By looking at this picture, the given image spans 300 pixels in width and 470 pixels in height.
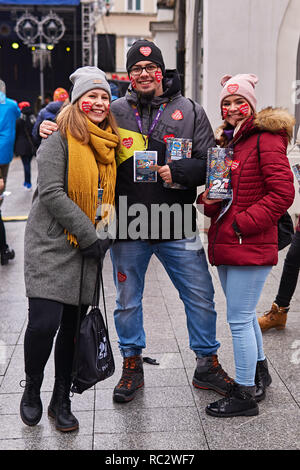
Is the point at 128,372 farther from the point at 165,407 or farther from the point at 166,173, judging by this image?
the point at 166,173

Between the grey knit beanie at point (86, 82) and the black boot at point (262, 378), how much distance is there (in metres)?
1.85

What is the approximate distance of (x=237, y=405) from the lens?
3338mm

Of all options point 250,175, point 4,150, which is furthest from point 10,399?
point 4,150

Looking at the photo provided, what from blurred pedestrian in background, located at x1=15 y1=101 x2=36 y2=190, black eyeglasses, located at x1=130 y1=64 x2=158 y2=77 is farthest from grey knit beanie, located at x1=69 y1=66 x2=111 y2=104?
blurred pedestrian in background, located at x1=15 y1=101 x2=36 y2=190

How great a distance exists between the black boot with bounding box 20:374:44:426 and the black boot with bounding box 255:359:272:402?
4.14 feet

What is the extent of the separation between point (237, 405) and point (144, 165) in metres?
1.43

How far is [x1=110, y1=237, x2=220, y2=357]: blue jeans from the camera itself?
3.55m

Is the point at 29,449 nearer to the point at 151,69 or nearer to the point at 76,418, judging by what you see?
the point at 76,418

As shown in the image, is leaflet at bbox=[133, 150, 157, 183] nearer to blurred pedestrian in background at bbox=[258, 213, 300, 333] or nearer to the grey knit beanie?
the grey knit beanie

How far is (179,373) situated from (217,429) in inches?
29.6

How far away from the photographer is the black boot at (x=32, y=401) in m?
3.21

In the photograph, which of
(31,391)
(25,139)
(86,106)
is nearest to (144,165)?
(86,106)

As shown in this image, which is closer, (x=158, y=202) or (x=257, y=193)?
(x=257, y=193)

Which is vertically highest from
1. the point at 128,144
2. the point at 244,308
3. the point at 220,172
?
the point at 128,144
